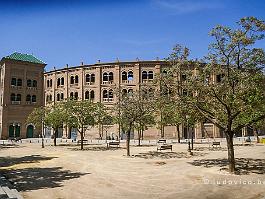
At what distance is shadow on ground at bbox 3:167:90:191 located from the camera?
14.4m

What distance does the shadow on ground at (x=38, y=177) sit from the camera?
1439cm

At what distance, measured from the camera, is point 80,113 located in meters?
35.8

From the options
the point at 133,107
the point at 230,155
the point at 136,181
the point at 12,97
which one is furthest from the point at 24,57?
the point at 230,155

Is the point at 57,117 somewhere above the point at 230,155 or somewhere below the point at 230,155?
above

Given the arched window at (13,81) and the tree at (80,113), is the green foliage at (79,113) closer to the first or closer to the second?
the tree at (80,113)

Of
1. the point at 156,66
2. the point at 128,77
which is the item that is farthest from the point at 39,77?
the point at 156,66

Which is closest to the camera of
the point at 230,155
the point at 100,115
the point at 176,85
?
the point at 230,155

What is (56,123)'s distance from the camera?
1517 inches

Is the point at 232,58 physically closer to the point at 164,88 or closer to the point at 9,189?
the point at 164,88

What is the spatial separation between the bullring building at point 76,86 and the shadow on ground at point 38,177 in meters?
39.0

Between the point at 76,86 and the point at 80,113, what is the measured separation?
2851cm

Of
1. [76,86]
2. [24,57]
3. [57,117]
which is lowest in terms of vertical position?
[57,117]

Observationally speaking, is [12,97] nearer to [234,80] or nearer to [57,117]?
[57,117]

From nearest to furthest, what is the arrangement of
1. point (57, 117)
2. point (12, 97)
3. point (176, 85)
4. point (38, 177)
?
point (38, 177) < point (176, 85) < point (57, 117) < point (12, 97)
